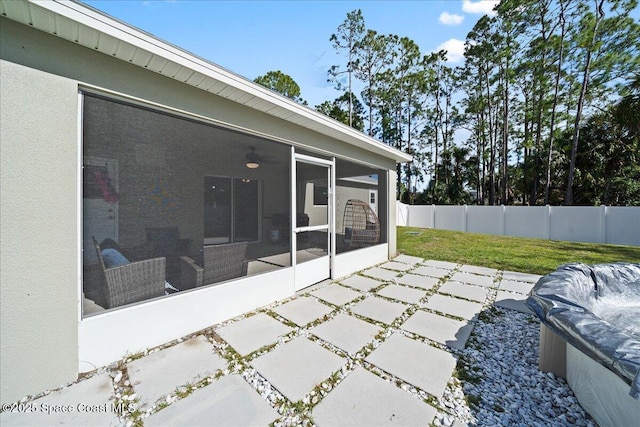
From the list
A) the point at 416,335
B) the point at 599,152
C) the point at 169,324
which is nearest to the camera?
the point at 169,324

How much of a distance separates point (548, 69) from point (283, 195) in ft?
60.7

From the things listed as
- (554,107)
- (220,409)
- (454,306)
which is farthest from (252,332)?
(554,107)

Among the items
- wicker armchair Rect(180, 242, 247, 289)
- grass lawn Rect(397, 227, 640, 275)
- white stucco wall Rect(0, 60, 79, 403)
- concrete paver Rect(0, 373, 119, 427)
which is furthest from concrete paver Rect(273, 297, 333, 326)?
grass lawn Rect(397, 227, 640, 275)

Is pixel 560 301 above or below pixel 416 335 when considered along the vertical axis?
above

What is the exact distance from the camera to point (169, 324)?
8.53 feet

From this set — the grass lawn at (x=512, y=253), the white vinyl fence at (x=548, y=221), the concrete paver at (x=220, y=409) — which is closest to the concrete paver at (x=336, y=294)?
the concrete paver at (x=220, y=409)

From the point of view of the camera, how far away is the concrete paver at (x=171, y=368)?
194cm

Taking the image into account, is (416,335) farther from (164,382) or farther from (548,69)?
(548,69)

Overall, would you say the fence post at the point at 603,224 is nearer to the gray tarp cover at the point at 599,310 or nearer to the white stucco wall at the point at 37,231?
the gray tarp cover at the point at 599,310

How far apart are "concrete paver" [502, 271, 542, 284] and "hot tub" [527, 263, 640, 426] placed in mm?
1644

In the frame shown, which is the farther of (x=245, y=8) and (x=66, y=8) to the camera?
(x=245, y=8)

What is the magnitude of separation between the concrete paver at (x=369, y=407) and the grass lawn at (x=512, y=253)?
5.08 meters

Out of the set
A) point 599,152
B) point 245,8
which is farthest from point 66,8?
point 599,152

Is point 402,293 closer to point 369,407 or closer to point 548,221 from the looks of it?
point 369,407
